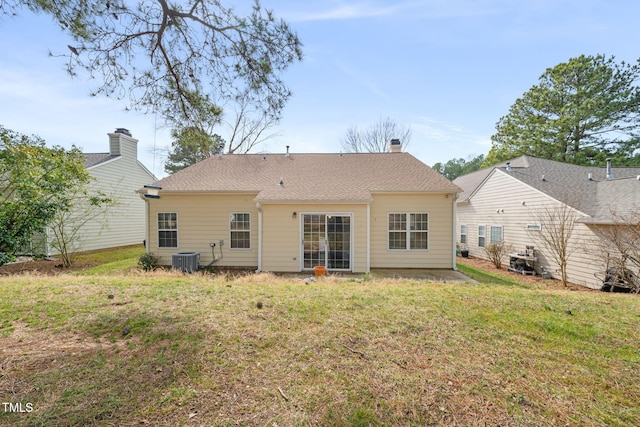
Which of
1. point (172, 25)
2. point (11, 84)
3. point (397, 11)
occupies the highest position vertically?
point (397, 11)

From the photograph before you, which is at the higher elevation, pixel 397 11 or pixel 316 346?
pixel 397 11

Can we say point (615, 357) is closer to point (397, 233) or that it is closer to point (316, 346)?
point (316, 346)

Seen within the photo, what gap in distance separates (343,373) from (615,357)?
3.31m

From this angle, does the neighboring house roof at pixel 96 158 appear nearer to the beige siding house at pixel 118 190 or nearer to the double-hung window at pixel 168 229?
the beige siding house at pixel 118 190

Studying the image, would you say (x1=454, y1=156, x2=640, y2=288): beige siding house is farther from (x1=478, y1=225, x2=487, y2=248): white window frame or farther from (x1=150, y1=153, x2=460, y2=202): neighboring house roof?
(x1=150, y1=153, x2=460, y2=202): neighboring house roof

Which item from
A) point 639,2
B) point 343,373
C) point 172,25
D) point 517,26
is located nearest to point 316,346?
point 343,373

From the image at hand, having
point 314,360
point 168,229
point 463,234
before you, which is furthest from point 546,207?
point 168,229

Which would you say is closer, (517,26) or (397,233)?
(517,26)

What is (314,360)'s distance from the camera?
3006mm

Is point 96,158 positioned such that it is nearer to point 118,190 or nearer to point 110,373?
point 118,190

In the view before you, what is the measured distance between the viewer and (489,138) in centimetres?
2612

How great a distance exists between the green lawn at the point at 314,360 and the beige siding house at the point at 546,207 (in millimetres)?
5406

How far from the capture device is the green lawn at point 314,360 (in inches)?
88.7

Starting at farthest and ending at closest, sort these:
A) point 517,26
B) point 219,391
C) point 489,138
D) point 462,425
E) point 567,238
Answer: point 489,138 → point 567,238 → point 517,26 → point 219,391 → point 462,425
